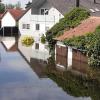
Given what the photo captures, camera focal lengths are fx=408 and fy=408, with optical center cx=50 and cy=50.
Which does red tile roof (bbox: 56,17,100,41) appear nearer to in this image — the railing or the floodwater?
the floodwater

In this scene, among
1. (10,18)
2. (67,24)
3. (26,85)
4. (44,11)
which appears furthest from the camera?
(10,18)

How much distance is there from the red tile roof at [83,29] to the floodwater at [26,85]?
525 centimetres

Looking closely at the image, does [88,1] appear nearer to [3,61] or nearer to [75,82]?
[3,61]

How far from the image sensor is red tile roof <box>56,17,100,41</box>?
3638 cm

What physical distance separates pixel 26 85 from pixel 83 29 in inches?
577

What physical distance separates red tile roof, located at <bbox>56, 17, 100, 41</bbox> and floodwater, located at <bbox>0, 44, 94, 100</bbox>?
525 cm

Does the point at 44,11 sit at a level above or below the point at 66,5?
below

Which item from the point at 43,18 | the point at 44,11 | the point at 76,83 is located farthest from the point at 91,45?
the point at 44,11

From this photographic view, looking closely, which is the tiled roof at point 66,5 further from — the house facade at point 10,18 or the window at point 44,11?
the house facade at point 10,18

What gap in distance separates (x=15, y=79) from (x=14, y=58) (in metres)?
11.6

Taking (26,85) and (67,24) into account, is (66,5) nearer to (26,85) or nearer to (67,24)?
(67,24)

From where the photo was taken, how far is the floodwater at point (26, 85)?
20.8 meters

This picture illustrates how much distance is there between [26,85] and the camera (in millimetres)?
24141

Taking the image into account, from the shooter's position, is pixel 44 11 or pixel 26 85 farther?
pixel 44 11
